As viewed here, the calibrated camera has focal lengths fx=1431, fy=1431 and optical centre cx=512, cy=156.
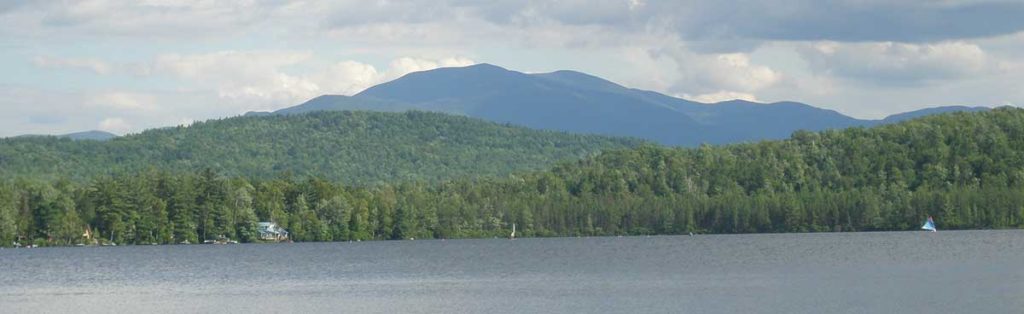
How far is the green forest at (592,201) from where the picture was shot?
14688cm

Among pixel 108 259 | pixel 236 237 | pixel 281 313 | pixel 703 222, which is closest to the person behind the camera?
pixel 281 313

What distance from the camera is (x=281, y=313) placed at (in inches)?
2539

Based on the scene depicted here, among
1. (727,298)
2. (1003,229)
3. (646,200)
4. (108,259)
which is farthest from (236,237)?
(727,298)

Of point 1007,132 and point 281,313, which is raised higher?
point 1007,132

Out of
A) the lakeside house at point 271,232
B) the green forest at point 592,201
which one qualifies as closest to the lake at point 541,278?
the green forest at point 592,201

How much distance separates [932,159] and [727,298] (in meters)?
132

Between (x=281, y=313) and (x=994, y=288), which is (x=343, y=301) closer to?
(x=281, y=313)

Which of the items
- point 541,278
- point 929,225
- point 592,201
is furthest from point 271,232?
point 541,278

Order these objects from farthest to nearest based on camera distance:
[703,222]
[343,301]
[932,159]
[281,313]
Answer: [932,159] < [703,222] < [343,301] < [281,313]

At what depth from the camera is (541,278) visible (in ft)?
287

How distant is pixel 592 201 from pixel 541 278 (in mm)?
96893

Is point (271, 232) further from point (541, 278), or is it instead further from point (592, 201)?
point (541, 278)

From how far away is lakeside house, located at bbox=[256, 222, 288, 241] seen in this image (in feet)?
515

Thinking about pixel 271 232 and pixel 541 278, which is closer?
pixel 541 278
